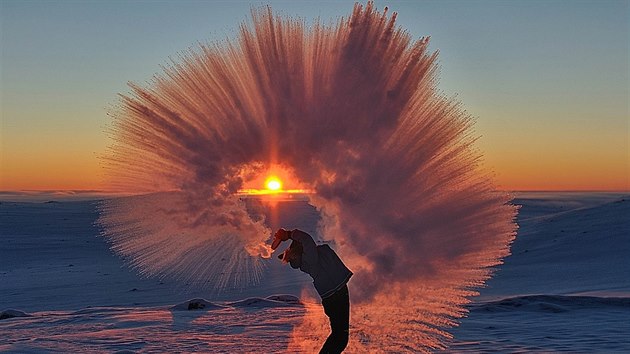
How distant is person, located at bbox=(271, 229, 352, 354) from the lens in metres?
10.3

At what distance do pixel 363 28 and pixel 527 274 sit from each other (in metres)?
16.2

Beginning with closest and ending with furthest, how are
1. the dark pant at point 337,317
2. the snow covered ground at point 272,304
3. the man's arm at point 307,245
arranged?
1. the man's arm at point 307,245
2. the dark pant at point 337,317
3. the snow covered ground at point 272,304

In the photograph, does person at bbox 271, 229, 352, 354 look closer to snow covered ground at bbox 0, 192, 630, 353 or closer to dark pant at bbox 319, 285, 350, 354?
dark pant at bbox 319, 285, 350, 354

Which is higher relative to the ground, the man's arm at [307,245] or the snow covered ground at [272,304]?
the man's arm at [307,245]

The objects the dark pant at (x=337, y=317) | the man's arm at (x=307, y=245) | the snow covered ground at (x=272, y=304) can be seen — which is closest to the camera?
the man's arm at (x=307, y=245)

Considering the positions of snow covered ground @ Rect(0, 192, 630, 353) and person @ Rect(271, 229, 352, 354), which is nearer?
person @ Rect(271, 229, 352, 354)

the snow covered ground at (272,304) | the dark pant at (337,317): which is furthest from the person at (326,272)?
the snow covered ground at (272,304)

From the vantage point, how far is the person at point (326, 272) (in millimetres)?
10312

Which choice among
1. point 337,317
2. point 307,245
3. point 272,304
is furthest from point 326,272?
point 272,304

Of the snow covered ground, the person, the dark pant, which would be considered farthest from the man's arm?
the snow covered ground

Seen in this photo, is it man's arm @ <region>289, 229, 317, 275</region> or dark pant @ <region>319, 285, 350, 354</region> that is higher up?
man's arm @ <region>289, 229, 317, 275</region>

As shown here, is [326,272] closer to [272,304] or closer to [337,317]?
[337,317]

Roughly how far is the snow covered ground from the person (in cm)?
216

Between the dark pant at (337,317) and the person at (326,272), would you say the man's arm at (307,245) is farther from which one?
the dark pant at (337,317)
